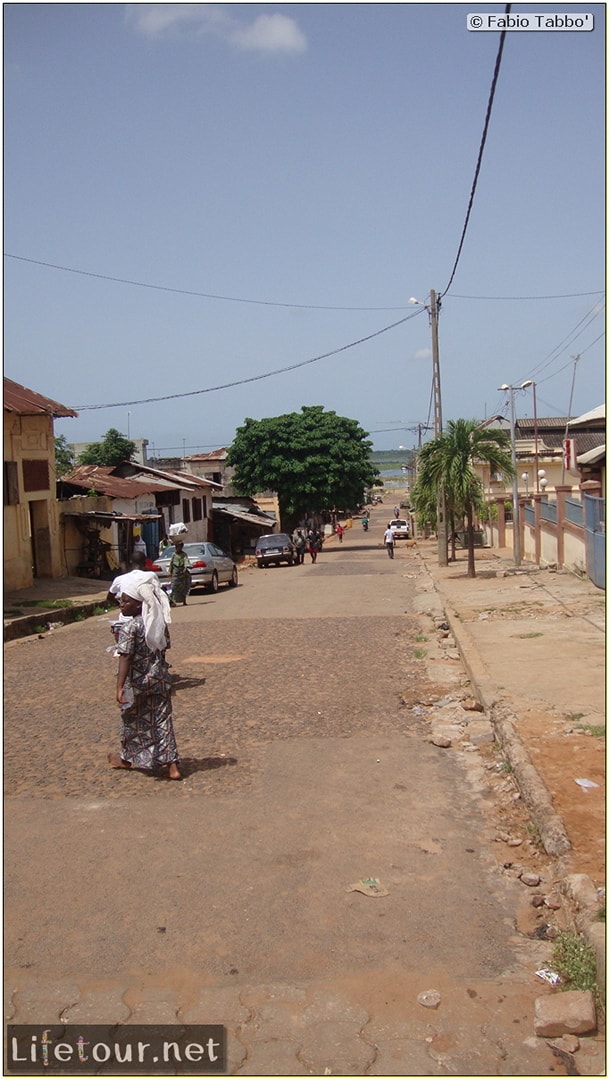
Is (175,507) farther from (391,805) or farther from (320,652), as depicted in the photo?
(391,805)

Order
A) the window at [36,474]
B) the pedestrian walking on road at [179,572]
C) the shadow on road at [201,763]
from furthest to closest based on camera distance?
the window at [36,474]
the pedestrian walking on road at [179,572]
the shadow on road at [201,763]

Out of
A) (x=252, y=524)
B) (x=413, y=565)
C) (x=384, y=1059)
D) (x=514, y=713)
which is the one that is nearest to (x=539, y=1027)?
(x=384, y=1059)

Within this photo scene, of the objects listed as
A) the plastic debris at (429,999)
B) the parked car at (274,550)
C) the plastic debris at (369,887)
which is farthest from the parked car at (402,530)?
the plastic debris at (429,999)

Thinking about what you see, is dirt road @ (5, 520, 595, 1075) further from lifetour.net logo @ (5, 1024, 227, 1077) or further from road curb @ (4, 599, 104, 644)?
road curb @ (4, 599, 104, 644)

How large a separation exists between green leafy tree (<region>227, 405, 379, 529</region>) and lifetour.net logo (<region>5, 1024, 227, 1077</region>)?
45576 millimetres

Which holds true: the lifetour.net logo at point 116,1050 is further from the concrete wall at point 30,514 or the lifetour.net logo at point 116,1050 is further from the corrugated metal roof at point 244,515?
the corrugated metal roof at point 244,515

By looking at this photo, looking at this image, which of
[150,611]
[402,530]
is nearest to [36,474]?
[150,611]

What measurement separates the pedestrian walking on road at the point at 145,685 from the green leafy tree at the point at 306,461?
4214 cm

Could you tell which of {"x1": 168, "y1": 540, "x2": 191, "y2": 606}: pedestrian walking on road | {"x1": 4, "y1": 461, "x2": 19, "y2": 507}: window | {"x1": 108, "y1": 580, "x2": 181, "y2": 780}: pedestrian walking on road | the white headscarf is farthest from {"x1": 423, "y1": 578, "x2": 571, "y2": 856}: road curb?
{"x1": 4, "y1": 461, "x2": 19, "y2": 507}: window

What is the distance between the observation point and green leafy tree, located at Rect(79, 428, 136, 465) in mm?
54094

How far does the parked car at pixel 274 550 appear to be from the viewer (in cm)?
3812

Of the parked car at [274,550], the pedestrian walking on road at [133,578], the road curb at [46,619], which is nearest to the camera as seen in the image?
the pedestrian walking on road at [133,578]

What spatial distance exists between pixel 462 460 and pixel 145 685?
1829cm

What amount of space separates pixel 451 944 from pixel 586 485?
19104mm
